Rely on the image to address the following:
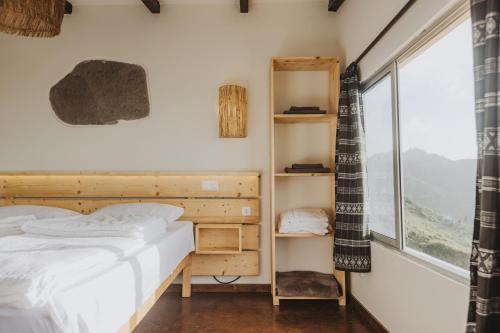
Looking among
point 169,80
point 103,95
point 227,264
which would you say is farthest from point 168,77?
point 227,264

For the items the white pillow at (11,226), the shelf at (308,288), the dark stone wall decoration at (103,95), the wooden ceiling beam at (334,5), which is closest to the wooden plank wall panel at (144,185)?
the dark stone wall decoration at (103,95)

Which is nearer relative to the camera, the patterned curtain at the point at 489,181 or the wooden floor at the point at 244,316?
the patterned curtain at the point at 489,181

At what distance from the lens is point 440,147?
1536 millimetres

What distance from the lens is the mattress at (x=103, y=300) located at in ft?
3.17

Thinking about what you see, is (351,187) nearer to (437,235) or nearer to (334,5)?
(437,235)

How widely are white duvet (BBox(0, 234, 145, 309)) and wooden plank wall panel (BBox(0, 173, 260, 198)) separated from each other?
3.66 feet

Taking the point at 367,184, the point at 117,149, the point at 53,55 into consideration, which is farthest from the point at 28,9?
the point at 367,184

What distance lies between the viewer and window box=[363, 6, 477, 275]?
136cm

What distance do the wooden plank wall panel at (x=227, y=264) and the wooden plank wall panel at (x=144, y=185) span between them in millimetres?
550

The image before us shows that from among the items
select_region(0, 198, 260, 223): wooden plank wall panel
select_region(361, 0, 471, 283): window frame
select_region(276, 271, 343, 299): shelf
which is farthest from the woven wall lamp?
select_region(276, 271, 343, 299): shelf

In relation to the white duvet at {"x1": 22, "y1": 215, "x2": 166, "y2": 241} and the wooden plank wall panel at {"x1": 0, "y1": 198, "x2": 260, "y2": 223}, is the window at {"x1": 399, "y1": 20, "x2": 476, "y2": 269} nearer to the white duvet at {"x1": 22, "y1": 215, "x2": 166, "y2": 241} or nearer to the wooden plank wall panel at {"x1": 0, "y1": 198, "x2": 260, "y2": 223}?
the wooden plank wall panel at {"x1": 0, "y1": 198, "x2": 260, "y2": 223}

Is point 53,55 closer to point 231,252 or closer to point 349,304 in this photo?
point 231,252

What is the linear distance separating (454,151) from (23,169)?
11.4 ft

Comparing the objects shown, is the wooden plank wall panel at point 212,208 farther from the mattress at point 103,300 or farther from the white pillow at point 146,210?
the mattress at point 103,300
